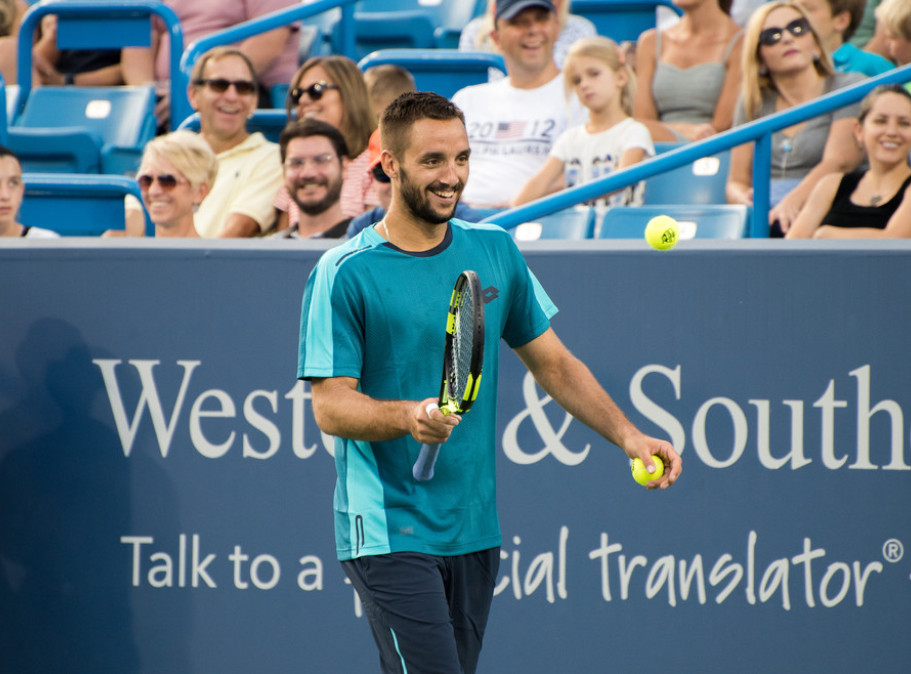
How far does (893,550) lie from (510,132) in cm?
314

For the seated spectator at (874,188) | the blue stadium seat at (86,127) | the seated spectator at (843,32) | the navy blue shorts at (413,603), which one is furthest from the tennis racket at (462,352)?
the blue stadium seat at (86,127)

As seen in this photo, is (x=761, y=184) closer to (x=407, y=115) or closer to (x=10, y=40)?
(x=407, y=115)

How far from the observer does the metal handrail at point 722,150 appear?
4664 mm

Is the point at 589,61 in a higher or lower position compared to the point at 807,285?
higher

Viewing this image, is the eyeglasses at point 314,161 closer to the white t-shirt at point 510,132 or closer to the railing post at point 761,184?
the white t-shirt at point 510,132

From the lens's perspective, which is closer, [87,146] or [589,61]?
[589,61]

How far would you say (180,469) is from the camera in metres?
4.32

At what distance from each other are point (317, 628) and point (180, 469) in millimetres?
722

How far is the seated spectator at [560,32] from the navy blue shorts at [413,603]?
436cm

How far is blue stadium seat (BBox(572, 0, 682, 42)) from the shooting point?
7.54 m

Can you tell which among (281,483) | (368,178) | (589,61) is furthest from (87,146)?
(281,483)

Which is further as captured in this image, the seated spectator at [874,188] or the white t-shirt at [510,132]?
the white t-shirt at [510,132]

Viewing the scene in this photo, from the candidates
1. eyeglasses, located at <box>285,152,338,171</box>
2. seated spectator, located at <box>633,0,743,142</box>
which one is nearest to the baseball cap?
seated spectator, located at <box>633,0,743,142</box>

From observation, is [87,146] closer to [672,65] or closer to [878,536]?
[672,65]
